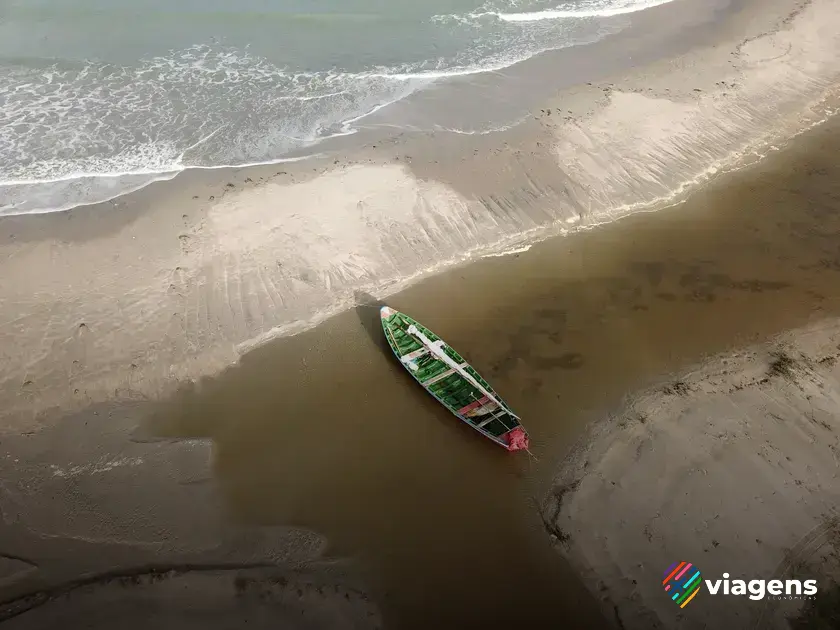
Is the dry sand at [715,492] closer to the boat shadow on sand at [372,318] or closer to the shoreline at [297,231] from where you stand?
the boat shadow on sand at [372,318]

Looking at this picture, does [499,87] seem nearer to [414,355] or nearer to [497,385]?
[414,355]

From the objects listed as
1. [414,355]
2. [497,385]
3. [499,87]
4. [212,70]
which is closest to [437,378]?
[414,355]

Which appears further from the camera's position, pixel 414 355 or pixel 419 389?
pixel 414 355

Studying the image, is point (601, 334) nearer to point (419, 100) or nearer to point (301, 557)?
point (301, 557)

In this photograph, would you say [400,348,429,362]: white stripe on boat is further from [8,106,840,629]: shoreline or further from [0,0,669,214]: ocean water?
[0,0,669,214]: ocean water

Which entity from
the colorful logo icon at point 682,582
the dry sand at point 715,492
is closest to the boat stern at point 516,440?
the dry sand at point 715,492

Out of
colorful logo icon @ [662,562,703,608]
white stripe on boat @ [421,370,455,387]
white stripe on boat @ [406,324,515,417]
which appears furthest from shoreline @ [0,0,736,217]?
colorful logo icon @ [662,562,703,608]
